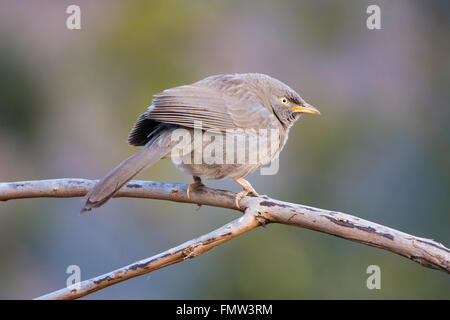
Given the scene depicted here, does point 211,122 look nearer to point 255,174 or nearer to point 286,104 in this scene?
point 286,104

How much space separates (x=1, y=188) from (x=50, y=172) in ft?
14.4

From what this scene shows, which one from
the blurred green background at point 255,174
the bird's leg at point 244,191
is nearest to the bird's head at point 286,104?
the bird's leg at point 244,191

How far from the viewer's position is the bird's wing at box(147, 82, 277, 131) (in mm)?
3756

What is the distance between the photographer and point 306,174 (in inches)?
294

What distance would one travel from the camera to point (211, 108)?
158 inches

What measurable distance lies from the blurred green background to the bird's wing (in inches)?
108

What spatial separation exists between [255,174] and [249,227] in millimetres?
4125

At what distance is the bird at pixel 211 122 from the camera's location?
3.58 m

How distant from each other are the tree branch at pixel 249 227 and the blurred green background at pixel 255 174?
3.23m

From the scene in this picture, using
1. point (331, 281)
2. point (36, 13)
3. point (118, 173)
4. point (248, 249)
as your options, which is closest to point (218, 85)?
point (118, 173)

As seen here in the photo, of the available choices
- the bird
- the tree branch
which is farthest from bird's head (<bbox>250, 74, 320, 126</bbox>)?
the tree branch

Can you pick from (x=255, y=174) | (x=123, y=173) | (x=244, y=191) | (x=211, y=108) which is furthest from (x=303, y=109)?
(x=255, y=174)

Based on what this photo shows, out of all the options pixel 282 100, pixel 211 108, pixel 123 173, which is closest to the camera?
pixel 123 173

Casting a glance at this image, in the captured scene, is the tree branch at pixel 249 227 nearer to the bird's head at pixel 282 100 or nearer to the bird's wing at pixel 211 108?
the bird's wing at pixel 211 108
